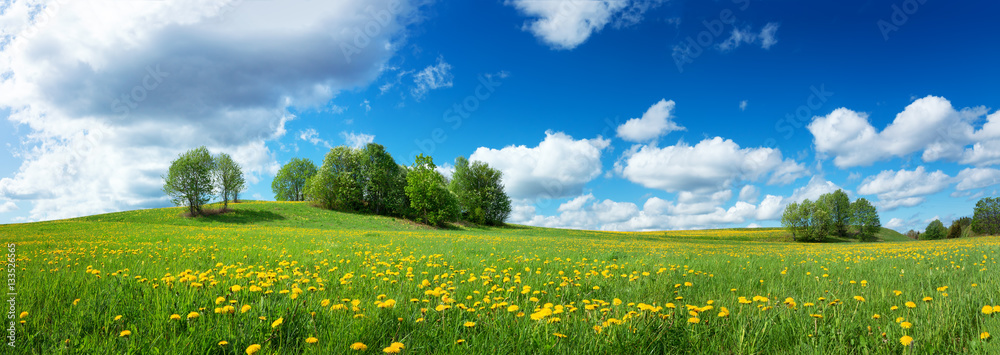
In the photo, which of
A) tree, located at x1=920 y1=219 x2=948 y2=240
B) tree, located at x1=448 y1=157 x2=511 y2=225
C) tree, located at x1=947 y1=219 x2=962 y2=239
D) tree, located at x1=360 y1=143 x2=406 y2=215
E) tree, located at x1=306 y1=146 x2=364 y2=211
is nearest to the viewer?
tree, located at x1=306 y1=146 x2=364 y2=211

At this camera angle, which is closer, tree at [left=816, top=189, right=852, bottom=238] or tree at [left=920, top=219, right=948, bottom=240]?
tree at [left=816, top=189, right=852, bottom=238]

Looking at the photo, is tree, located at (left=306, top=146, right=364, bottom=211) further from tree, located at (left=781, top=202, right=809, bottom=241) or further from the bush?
the bush

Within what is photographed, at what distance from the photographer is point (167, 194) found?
156ft

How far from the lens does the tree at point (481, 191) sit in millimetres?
66625

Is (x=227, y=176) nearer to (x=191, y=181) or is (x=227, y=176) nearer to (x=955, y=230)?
(x=191, y=181)

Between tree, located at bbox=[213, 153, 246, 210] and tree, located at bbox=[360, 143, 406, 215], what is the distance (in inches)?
652

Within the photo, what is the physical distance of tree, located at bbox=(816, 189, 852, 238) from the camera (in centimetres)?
7280

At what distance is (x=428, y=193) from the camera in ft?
169

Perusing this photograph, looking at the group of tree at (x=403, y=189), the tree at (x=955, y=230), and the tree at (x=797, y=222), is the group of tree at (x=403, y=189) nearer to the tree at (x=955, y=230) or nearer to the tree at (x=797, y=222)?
the tree at (x=797, y=222)

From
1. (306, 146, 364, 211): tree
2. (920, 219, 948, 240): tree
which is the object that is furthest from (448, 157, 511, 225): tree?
(920, 219, 948, 240): tree

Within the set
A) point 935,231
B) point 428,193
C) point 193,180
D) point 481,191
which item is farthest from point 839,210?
point 193,180

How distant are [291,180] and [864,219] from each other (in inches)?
4308

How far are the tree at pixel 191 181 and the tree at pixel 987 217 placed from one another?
12100 centimetres

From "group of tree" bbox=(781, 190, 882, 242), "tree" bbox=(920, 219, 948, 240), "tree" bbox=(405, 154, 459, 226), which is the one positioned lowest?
"tree" bbox=(920, 219, 948, 240)
